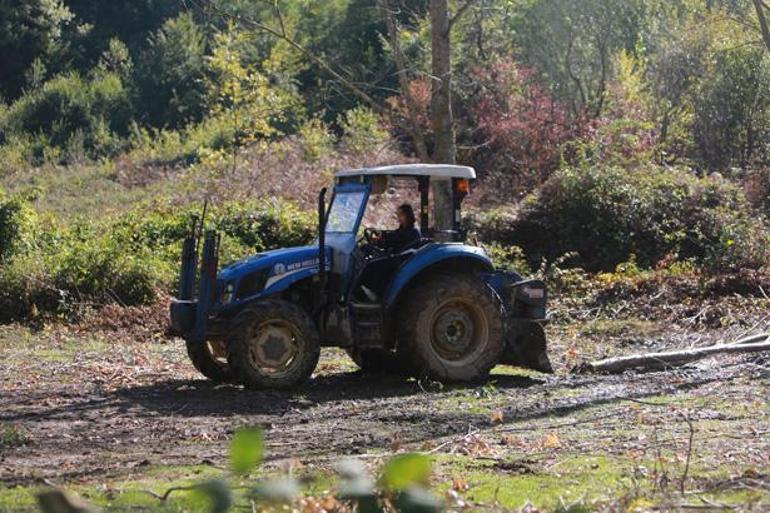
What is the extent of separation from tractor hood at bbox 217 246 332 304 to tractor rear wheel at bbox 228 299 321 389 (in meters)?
0.31

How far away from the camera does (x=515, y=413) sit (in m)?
11.3

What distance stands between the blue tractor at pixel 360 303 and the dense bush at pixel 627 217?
10640mm

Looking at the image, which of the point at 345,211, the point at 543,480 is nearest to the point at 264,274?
the point at 345,211

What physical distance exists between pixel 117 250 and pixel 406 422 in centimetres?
1163

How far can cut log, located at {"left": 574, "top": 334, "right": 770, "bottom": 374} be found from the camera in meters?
14.4

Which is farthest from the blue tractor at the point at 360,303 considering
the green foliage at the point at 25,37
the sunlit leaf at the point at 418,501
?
the green foliage at the point at 25,37

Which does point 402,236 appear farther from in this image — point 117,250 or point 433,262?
point 117,250

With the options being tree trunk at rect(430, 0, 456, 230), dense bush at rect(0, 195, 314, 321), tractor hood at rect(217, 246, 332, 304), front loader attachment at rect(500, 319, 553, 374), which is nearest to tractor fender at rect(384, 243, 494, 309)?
front loader attachment at rect(500, 319, 553, 374)

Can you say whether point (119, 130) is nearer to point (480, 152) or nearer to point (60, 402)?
point (480, 152)

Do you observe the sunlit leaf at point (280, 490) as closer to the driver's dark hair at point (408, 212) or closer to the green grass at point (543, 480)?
the green grass at point (543, 480)

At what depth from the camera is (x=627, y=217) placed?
24750 millimetres

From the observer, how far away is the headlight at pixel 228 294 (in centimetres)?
1299

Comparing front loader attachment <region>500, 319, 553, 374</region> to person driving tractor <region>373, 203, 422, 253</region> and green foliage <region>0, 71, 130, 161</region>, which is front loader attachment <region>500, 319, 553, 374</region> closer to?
person driving tractor <region>373, 203, 422, 253</region>

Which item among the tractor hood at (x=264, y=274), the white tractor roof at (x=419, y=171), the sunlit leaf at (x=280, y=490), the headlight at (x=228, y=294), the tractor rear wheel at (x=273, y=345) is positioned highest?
the white tractor roof at (x=419, y=171)
